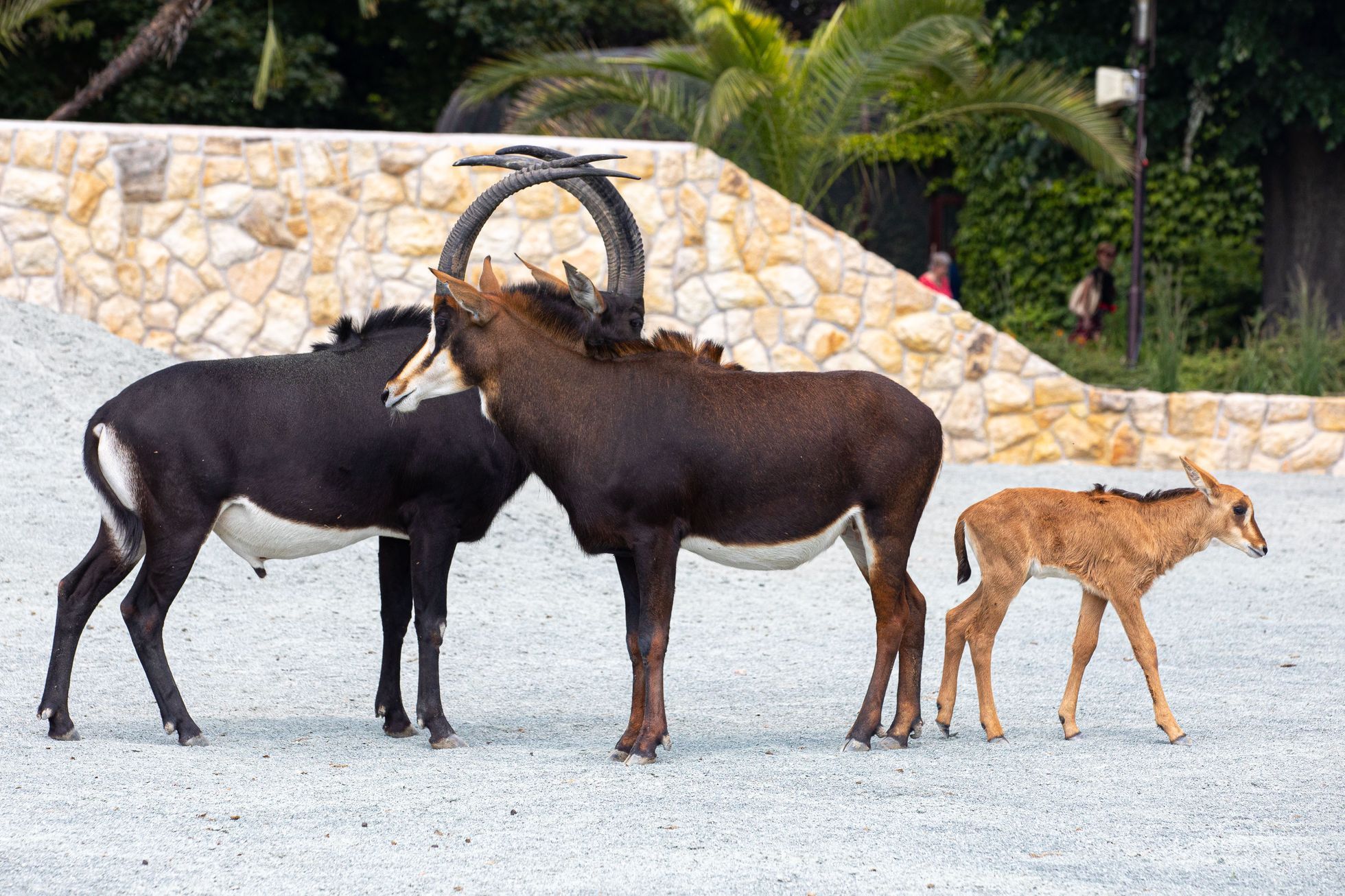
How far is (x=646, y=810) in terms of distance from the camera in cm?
494

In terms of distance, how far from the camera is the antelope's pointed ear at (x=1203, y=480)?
602cm

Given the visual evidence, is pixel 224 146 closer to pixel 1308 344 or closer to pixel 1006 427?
pixel 1006 427

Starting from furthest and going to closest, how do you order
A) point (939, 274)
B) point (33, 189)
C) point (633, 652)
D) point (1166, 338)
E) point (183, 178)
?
point (939, 274), point (1166, 338), point (183, 178), point (33, 189), point (633, 652)

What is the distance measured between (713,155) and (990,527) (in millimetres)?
8741

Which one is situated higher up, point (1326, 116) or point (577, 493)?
point (1326, 116)

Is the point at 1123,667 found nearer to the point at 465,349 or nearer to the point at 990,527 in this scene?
the point at 990,527

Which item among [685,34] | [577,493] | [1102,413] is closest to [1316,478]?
[1102,413]

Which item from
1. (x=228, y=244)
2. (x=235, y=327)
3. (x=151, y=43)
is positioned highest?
(x=151, y=43)

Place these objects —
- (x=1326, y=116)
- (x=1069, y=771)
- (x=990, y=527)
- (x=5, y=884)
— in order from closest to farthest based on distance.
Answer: (x=5, y=884) → (x=1069, y=771) → (x=990, y=527) → (x=1326, y=116)

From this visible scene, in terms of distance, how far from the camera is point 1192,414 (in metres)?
14.1

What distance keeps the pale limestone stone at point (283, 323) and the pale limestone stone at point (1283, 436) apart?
8824 mm

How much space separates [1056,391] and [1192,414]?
4.11 ft

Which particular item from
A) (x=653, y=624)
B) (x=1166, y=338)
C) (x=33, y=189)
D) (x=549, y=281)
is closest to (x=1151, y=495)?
(x=653, y=624)

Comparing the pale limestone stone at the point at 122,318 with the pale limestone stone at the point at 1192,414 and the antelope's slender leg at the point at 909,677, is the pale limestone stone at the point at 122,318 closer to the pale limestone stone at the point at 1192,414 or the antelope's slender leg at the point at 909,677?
the pale limestone stone at the point at 1192,414
